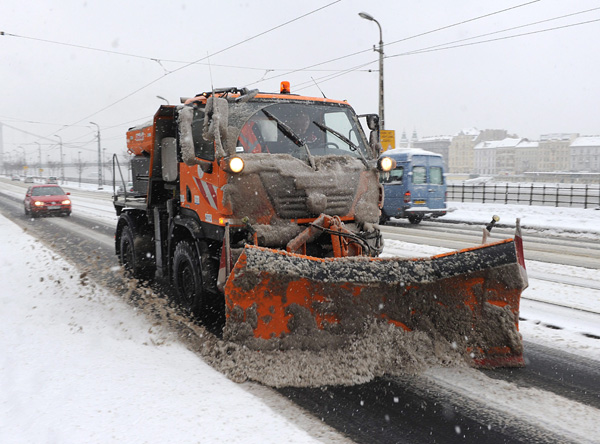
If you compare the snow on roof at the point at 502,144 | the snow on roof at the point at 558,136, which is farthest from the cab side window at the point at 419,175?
the snow on roof at the point at 502,144

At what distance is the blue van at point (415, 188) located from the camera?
17.3 m

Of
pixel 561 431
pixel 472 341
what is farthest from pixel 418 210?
pixel 561 431

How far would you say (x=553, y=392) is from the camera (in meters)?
3.67

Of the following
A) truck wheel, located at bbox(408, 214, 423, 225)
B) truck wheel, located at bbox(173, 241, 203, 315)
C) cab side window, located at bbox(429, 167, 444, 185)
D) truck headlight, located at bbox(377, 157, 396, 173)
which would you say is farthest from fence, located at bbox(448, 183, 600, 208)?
truck wheel, located at bbox(173, 241, 203, 315)

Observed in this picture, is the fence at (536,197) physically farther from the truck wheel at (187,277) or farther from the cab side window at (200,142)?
the cab side window at (200,142)

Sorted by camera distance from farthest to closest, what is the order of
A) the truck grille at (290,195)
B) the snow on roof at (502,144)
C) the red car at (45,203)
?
1. the snow on roof at (502,144)
2. the red car at (45,203)
3. the truck grille at (290,195)

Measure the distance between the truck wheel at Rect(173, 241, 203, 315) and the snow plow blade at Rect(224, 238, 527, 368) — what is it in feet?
4.04

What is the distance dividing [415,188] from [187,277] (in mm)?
13121

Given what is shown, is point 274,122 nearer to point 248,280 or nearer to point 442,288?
point 248,280

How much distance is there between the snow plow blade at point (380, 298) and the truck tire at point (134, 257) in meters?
3.72

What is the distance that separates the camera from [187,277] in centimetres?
556

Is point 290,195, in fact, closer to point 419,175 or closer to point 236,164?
point 236,164

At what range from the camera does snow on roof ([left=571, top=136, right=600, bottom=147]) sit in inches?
4158

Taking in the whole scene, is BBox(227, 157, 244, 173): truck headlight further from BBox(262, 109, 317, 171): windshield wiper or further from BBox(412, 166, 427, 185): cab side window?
BBox(412, 166, 427, 185): cab side window
